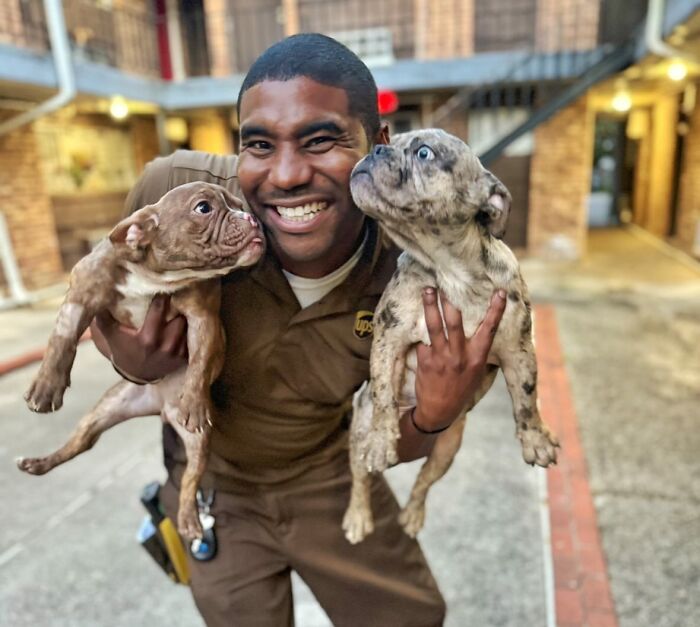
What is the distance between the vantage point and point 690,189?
12.1m

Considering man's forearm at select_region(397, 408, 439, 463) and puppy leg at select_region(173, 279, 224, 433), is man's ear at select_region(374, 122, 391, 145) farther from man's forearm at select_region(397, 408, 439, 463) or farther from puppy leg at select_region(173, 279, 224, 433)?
man's forearm at select_region(397, 408, 439, 463)

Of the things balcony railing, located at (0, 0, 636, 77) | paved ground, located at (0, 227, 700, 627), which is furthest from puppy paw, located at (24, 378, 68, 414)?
balcony railing, located at (0, 0, 636, 77)

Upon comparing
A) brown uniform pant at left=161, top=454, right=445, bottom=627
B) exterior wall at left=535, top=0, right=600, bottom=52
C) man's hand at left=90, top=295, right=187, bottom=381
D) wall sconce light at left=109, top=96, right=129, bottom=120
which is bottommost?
brown uniform pant at left=161, top=454, right=445, bottom=627

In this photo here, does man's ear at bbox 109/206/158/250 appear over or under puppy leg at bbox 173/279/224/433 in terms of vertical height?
over

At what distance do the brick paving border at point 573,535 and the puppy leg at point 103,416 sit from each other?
2.41 meters

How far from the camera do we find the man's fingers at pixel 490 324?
162cm

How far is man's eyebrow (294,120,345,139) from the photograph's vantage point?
63.0 inches

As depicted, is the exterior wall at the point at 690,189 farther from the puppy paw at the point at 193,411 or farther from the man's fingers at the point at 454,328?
the puppy paw at the point at 193,411

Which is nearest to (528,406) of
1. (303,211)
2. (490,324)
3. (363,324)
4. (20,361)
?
(490,324)

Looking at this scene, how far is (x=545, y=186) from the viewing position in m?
11.4

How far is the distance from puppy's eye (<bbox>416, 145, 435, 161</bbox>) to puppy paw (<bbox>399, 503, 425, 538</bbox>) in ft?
4.08

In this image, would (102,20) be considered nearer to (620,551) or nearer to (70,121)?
(70,121)

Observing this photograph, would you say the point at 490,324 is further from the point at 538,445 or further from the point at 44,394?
the point at 44,394

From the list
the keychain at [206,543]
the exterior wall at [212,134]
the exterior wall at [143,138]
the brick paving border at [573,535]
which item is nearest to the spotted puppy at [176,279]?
the keychain at [206,543]
